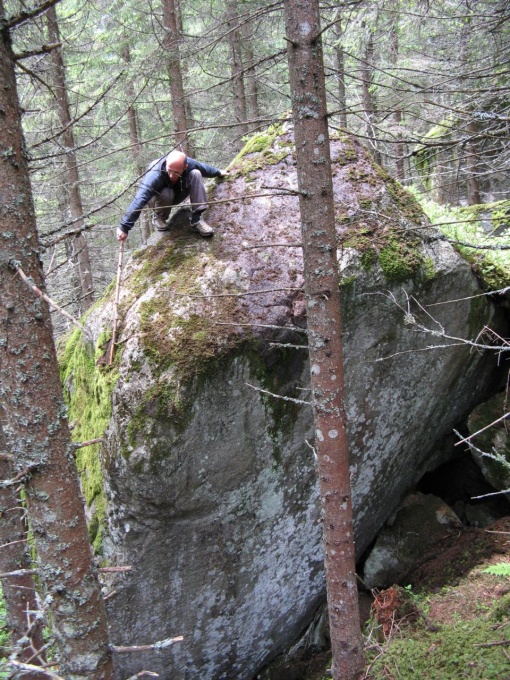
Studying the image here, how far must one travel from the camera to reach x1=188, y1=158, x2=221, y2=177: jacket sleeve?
213 inches

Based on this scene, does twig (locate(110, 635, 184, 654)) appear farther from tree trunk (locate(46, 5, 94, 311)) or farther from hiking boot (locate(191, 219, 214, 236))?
tree trunk (locate(46, 5, 94, 311))

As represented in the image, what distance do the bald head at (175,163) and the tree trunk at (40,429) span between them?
250 cm

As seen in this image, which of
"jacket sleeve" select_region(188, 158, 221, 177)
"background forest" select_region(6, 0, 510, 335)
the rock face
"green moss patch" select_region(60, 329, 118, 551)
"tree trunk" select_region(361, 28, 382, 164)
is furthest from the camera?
"background forest" select_region(6, 0, 510, 335)

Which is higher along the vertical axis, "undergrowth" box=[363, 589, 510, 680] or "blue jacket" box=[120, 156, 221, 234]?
"blue jacket" box=[120, 156, 221, 234]

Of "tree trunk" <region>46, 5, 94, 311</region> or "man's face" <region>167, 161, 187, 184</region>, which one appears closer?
"man's face" <region>167, 161, 187, 184</region>

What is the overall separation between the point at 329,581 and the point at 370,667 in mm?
1270

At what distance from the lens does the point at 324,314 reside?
3.80 meters

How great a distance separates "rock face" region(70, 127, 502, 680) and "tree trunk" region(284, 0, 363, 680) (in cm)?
59

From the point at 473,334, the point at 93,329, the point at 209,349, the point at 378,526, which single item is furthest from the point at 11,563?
the point at 473,334

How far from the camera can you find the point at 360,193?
5.62 metres

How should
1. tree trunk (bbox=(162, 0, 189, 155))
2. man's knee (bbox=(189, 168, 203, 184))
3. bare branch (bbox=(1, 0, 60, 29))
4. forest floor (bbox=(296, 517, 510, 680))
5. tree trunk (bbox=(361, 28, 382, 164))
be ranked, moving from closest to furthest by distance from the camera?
bare branch (bbox=(1, 0, 60, 29))
tree trunk (bbox=(361, 28, 382, 164))
forest floor (bbox=(296, 517, 510, 680))
man's knee (bbox=(189, 168, 203, 184))
tree trunk (bbox=(162, 0, 189, 155))

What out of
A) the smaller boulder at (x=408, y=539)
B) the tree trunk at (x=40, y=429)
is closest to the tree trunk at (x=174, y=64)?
the tree trunk at (x=40, y=429)

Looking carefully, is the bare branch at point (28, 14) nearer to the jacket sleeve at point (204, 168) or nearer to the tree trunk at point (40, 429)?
the tree trunk at point (40, 429)

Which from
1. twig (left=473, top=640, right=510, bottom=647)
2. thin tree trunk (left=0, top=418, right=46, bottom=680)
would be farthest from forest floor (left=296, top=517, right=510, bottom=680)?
thin tree trunk (left=0, top=418, right=46, bottom=680)
